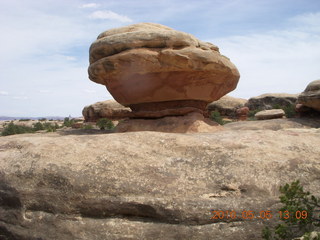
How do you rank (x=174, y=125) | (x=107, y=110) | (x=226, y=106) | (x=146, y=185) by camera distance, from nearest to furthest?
(x=146, y=185)
(x=174, y=125)
(x=107, y=110)
(x=226, y=106)

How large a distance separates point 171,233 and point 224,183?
790 millimetres

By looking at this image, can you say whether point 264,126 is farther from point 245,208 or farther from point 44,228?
point 44,228

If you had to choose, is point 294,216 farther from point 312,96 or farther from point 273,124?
point 312,96

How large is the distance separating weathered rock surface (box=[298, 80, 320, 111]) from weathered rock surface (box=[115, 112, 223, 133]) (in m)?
5.89

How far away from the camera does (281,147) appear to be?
14.2 ft

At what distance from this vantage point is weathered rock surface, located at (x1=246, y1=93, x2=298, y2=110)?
23750mm

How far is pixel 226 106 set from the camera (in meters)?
26.0

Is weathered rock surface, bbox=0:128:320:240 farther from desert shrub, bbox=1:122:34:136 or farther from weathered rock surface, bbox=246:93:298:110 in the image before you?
weathered rock surface, bbox=246:93:298:110

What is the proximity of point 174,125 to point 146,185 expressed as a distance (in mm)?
4058

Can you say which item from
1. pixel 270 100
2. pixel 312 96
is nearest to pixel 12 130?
pixel 312 96

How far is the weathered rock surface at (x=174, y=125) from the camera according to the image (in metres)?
7.70

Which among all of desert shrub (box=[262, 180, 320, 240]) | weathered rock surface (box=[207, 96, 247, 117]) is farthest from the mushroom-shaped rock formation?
weathered rock surface (box=[207, 96, 247, 117])
